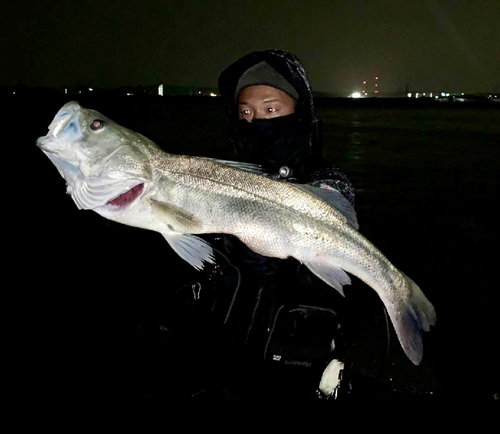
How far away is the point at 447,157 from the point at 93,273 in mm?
25884

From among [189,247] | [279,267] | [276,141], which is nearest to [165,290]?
[279,267]

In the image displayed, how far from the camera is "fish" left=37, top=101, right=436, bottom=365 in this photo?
2.62m

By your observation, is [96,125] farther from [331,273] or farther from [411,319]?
[411,319]

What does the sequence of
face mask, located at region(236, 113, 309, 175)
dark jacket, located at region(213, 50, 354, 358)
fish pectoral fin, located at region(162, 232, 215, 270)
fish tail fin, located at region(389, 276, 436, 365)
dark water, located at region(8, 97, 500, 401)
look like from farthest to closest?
dark water, located at region(8, 97, 500, 401)
face mask, located at region(236, 113, 309, 175)
dark jacket, located at region(213, 50, 354, 358)
fish tail fin, located at region(389, 276, 436, 365)
fish pectoral fin, located at region(162, 232, 215, 270)

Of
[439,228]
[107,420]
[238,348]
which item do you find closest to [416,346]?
[238,348]

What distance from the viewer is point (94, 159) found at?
103 inches

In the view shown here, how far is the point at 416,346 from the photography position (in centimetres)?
Answer: 302

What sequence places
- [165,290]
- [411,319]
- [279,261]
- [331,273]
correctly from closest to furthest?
[331,273] < [411,319] < [279,261] < [165,290]

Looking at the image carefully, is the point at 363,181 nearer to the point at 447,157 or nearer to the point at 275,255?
the point at 447,157

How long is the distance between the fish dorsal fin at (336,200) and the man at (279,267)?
0.20 meters

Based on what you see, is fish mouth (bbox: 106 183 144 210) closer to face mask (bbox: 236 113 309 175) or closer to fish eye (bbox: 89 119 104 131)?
fish eye (bbox: 89 119 104 131)

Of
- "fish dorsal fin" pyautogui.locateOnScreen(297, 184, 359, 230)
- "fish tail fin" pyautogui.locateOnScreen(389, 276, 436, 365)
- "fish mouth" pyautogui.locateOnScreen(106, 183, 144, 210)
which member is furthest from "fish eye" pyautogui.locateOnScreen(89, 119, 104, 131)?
"fish tail fin" pyautogui.locateOnScreen(389, 276, 436, 365)

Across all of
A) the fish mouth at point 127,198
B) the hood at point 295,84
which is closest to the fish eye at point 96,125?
the fish mouth at point 127,198

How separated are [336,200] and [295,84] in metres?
1.23
